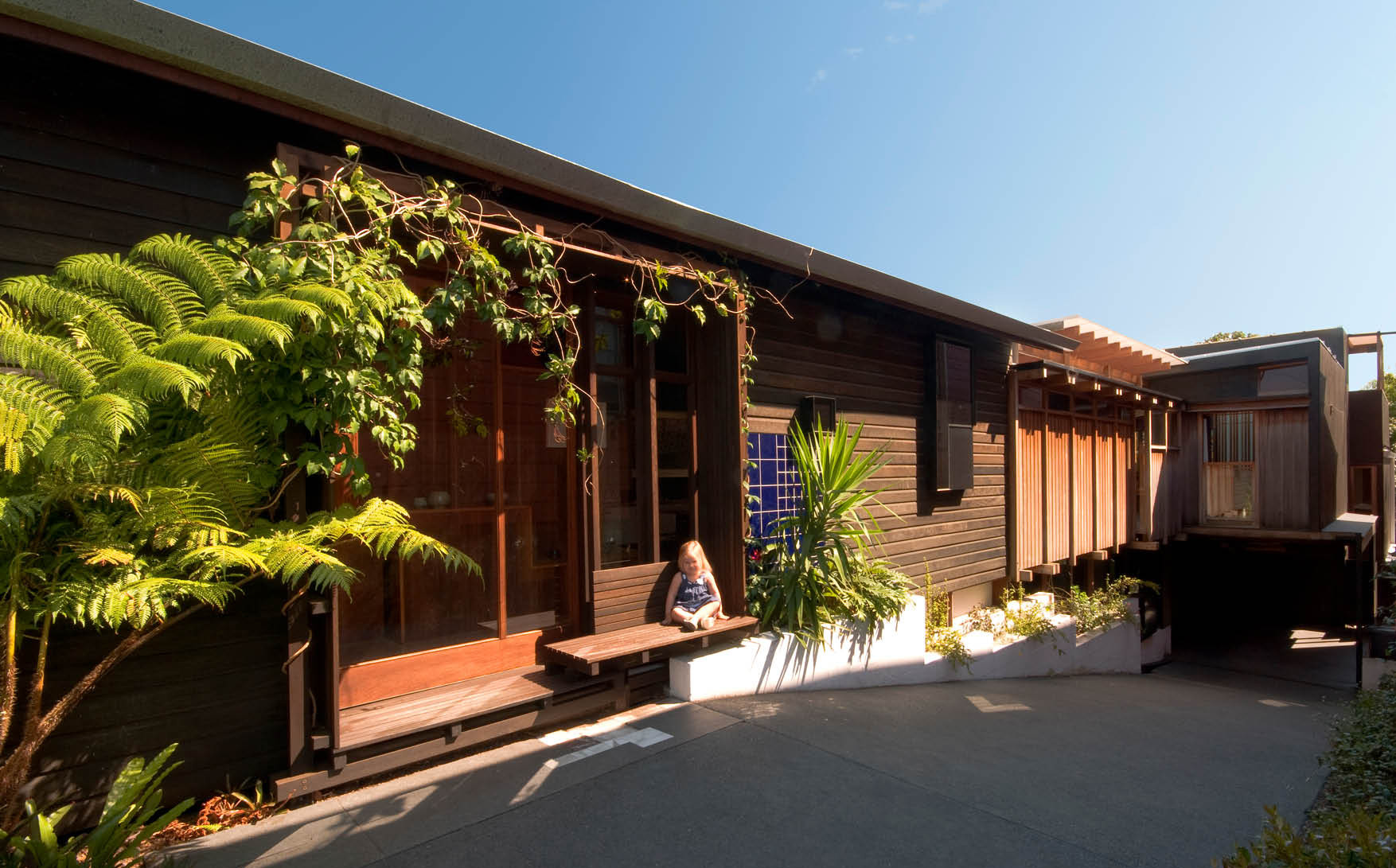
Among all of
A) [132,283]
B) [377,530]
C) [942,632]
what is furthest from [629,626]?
[942,632]

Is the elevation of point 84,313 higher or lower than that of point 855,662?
higher

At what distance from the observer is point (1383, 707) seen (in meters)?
4.80

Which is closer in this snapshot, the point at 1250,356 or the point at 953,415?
the point at 953,415

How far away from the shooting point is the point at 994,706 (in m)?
5.75

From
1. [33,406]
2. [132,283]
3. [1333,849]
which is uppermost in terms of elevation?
[132,283]

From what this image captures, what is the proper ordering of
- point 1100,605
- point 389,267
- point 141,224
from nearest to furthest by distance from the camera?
point 141,224 < point 389,267 < point 1100,605

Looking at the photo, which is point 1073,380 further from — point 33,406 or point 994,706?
point 33,406

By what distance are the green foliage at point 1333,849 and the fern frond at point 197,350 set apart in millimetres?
3592

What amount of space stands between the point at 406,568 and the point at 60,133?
271cm

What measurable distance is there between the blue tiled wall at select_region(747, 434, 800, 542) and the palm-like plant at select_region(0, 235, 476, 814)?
11.4 feet

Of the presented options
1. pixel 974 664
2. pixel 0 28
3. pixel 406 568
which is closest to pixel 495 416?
pixel 406 568

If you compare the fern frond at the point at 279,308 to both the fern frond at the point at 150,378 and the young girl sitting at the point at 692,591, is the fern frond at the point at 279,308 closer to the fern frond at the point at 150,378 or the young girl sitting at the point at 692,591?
the fern frond at the point at 150,378

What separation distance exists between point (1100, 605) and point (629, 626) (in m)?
7.94

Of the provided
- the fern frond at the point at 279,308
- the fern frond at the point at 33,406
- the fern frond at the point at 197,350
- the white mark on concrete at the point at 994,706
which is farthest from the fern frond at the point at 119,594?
the white mark on concrete at the point at 994,706
